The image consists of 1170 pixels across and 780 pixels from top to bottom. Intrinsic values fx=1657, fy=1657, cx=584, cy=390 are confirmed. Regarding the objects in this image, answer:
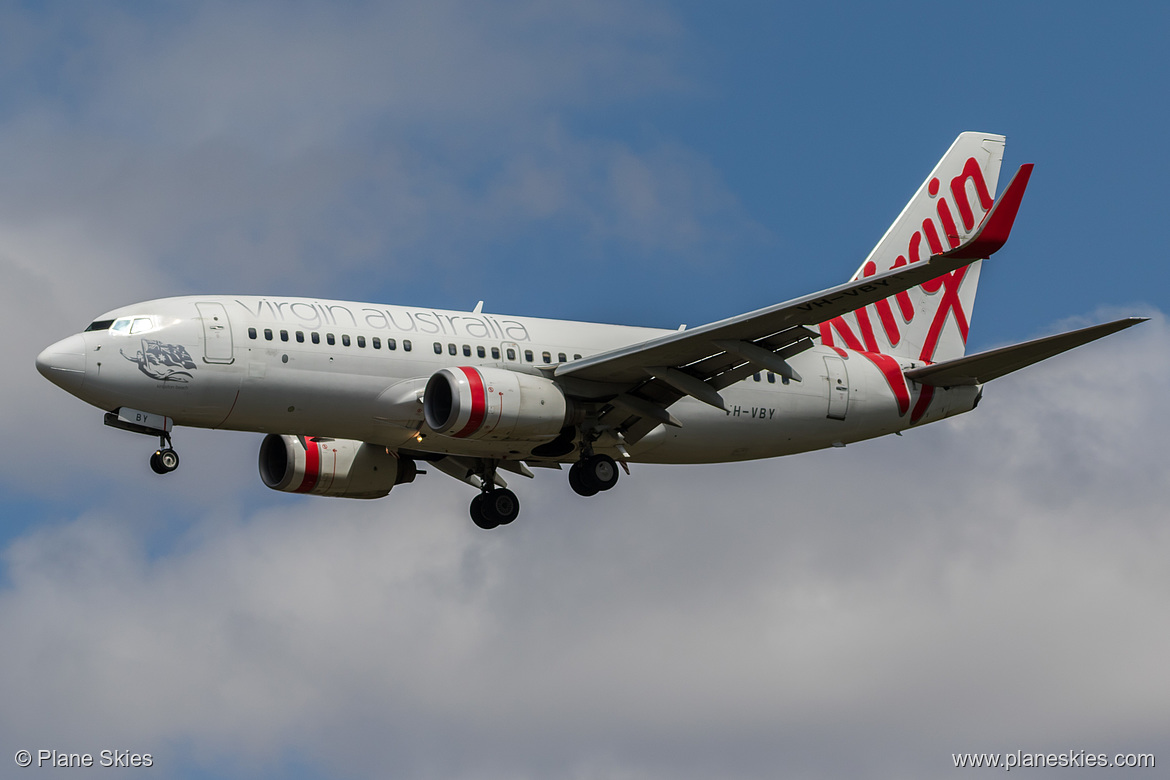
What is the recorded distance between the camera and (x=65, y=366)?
38438mm

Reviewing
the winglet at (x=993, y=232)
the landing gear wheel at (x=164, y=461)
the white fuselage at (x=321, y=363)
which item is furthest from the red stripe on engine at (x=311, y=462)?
the winglet at (x=993, y=232)

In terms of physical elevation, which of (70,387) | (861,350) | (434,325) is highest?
(861,350)

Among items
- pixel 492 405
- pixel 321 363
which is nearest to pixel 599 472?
pixel 492 405

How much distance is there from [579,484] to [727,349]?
19.3 ft

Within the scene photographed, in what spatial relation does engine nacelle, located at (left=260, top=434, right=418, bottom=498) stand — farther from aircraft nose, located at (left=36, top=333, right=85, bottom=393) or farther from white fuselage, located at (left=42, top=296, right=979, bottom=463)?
aircraft nose, located at (left=36, top=333, right=85, bottom=393)

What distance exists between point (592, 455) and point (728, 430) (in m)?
4.16

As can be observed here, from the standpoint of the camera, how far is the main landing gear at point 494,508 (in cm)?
4684

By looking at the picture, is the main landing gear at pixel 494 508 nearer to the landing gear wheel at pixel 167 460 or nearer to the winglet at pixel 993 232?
the landing gear wheel at pixel 167 460

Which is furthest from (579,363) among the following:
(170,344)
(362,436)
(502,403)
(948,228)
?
(948,228)

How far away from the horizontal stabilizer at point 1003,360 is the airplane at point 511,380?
0.07m

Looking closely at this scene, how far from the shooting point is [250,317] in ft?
130

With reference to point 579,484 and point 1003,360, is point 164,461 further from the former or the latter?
point 1003,360

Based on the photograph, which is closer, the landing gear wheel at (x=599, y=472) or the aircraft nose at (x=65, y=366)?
the aircraft nose at (x=65, y=366)

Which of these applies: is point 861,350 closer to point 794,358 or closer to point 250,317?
point 794,358
